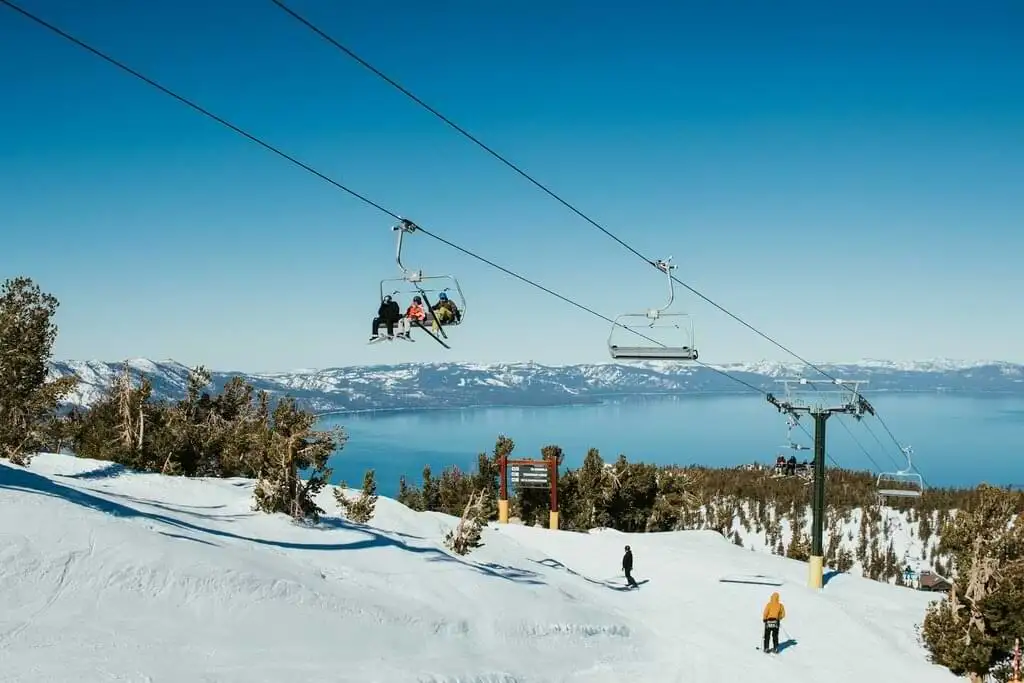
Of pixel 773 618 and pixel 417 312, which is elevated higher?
pixel 417 312

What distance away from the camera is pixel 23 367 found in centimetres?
2655

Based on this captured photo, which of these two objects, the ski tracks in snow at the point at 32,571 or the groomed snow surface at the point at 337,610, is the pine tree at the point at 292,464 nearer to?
the groomed snow surface at the point at 337,610

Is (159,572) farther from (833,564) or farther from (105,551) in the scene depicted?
(833,564)

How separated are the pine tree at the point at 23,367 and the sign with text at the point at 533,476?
1989cm

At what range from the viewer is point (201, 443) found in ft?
115

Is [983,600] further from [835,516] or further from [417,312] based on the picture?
[835,516]

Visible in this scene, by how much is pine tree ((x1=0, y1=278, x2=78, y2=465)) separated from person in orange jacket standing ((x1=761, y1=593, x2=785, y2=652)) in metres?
23.0

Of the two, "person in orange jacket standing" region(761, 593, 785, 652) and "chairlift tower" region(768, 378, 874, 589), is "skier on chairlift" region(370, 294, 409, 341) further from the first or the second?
"chairlift tower" region(768, 378, 874, 589)

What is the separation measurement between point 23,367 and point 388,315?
64.6 feet

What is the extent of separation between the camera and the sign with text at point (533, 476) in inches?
1459

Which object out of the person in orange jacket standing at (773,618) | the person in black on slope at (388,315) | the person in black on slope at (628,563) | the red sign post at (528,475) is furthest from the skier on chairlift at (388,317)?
the red sign post at (528,475)

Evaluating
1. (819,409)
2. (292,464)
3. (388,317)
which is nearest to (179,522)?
(292,464)

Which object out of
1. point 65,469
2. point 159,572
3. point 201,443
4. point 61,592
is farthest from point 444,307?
point 201,443

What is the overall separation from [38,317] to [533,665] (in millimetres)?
22494
